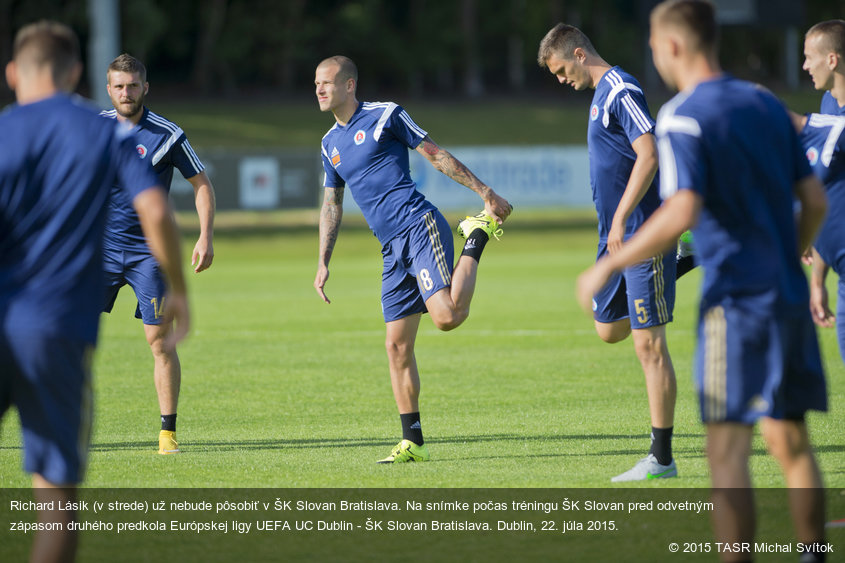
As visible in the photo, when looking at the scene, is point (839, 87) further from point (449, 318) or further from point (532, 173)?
point (532, 173)

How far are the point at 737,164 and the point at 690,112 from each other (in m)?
0.25

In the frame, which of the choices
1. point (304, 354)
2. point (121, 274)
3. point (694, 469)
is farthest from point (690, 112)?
point (304, 354)

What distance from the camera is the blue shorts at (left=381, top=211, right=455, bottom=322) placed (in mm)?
7316

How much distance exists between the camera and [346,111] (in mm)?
7574

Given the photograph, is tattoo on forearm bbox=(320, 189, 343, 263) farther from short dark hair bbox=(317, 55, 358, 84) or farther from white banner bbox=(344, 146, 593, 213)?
white banner bbox=(344, 146, 593, 213)

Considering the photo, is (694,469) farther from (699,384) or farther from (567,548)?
(699,384)

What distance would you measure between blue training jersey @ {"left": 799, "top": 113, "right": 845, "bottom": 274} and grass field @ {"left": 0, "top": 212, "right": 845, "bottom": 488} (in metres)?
1.30

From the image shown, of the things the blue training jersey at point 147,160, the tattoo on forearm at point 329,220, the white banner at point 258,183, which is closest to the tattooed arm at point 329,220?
the tattoo on forearm at point 329,220

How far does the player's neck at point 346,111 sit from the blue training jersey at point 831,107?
117 inches

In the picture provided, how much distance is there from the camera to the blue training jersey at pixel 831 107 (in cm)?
600

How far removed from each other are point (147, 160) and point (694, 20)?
4415mm

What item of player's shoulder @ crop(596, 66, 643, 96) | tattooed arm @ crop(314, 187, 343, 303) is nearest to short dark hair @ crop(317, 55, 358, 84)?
tattooed arm @ crop(314, 187, 343, 303)

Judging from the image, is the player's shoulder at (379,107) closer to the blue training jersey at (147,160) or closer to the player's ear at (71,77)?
the blue training jersey at (147,160)

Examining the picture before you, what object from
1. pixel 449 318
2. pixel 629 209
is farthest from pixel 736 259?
pixel 449 318
